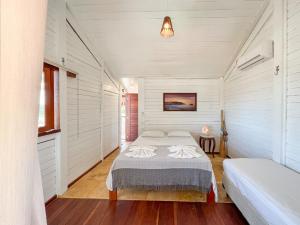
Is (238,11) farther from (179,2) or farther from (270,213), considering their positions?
(270,213)

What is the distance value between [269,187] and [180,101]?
3.49 m

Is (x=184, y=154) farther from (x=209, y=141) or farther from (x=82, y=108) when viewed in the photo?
(x=209, y=141)

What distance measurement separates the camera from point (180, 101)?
5.00 metres

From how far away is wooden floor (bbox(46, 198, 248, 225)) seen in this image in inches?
79.4

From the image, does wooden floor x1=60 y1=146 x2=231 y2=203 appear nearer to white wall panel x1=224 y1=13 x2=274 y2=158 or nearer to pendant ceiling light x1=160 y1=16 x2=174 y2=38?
white wall panel x1=224 y1=13 x2=274 y2=158

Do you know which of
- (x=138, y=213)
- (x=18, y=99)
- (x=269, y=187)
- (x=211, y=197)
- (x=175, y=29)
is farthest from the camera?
(x=175, y=29)

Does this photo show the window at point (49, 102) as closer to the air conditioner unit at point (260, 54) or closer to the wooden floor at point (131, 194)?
the wooden floor at point (131, 194)

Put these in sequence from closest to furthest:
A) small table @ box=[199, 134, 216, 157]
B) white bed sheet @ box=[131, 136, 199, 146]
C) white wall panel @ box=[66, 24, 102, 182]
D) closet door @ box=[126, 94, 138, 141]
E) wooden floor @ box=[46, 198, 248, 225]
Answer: wooden floor @ box=[46, 198, 248, 225], white wall panel @ box=[66, 24, 102, 182], white bed sheet @ box=[131, 136, 199, 146], small table @ box=[199, 134, 216, 157], closet door @ box=[126, 94, 138, 141]

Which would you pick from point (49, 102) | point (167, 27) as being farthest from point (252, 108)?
point (49, 102)

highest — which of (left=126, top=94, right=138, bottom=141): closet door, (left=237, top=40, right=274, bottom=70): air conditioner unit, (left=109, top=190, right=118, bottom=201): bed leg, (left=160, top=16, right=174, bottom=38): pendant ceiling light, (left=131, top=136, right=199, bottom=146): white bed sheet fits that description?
(left=160, top=16, right=174, bottom=38): pendant ceiling light

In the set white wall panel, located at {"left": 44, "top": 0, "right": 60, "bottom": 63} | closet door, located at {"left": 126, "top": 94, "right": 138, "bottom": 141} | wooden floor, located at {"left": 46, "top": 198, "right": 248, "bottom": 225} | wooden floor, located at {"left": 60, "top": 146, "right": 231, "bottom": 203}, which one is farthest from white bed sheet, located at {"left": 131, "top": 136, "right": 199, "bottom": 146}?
closet door, located at {"left": 126, "top": 94, "right": 138, "bottom": 141}

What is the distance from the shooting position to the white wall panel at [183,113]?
4.96m

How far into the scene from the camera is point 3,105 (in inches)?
22.6

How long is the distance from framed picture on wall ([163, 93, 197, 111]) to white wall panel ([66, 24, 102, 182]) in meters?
1.75
